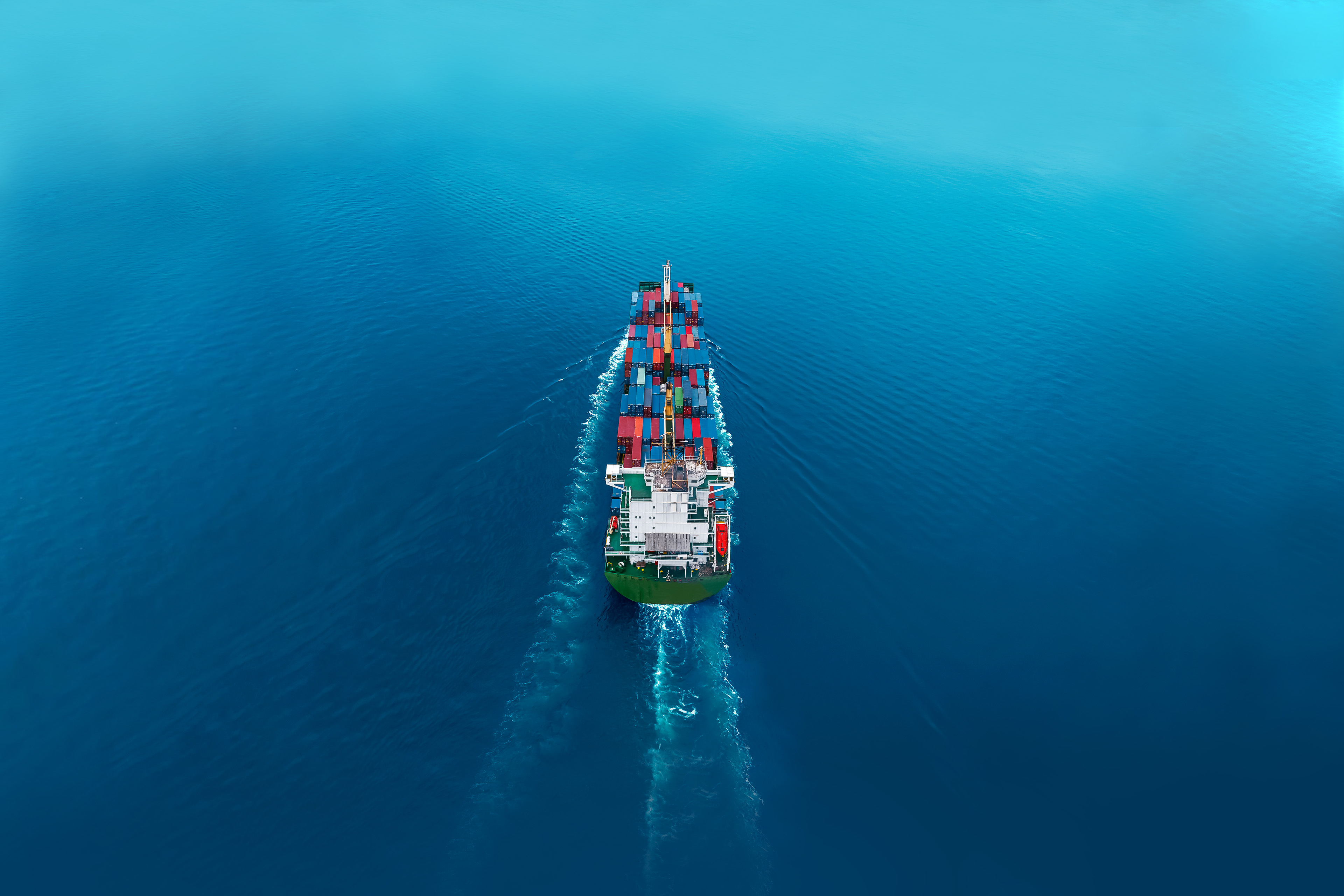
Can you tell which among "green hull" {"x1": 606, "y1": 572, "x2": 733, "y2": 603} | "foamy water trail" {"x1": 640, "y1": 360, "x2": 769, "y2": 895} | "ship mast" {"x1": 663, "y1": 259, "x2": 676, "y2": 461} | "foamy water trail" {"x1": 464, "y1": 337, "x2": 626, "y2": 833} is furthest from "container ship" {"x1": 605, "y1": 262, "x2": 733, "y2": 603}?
"foamy water trail" {"x1": 640, "y1": 360, "x2": 769, "y2": 895}

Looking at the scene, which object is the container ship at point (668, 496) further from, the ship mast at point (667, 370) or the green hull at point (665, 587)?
the ship mast at point (667, 370)

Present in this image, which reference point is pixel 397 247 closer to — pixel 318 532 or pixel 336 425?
pixel 336 425

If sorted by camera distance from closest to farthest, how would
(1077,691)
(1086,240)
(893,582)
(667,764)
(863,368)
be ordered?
(667,764) → (1077,691) → (893,582) → (863,368) → (1086,240)

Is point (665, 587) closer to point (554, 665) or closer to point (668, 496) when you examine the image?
point (668, 496)

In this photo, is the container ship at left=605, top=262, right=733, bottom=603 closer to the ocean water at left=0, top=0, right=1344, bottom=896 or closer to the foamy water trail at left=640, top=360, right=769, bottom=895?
the ocean water at left=0, top=0, right=1344, bottom=896

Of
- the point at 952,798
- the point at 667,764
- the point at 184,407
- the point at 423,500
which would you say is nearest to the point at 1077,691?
the point at 952,798

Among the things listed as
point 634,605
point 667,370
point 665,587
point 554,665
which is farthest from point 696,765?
point 667,370
